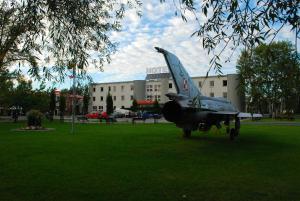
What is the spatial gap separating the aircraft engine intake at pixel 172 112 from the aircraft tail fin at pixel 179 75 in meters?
1.06

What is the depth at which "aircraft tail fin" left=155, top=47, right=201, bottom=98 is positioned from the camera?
18.2 meters

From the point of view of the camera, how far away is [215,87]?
8981 cm

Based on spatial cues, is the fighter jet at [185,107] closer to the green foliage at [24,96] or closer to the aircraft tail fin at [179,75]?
the aircraft tail fin at [179,75]

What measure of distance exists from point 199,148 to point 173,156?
9.96 feet

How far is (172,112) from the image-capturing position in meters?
18.0

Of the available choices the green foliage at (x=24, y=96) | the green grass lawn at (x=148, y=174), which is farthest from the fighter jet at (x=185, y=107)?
Result: the green foliage at (x=24, y=96)

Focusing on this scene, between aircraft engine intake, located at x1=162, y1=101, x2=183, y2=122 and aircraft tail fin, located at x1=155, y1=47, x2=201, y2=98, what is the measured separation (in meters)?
1.06

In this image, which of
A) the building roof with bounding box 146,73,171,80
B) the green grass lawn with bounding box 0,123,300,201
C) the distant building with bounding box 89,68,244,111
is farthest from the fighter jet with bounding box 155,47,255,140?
the building roof with bounding box 146,73,171,80

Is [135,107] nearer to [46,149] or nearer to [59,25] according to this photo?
[46,149]

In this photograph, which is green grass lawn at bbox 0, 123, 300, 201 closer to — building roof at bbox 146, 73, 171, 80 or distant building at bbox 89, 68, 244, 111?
distant building at bbox 89, 68, 244, 111

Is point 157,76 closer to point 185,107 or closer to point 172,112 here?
point 172,112

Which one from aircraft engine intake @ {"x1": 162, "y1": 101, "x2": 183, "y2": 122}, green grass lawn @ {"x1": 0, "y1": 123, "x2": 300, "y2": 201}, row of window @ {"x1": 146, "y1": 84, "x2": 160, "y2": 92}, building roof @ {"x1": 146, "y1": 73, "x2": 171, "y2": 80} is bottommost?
green grass lawn @ {"x1": 0, "y1": 123, "x2": 300, "y2": 201}

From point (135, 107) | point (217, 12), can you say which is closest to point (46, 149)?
point (217, 12)

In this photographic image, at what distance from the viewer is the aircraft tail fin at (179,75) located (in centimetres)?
1818
